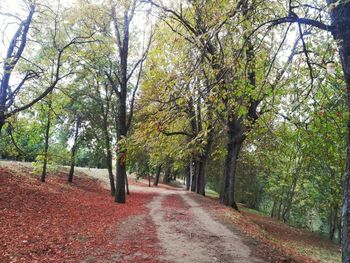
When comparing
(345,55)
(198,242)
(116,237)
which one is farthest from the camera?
(116,237)

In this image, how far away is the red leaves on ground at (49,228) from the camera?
7605mm

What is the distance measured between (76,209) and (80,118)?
1210 centimetres

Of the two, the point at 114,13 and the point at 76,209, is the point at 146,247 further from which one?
the point at 114,13

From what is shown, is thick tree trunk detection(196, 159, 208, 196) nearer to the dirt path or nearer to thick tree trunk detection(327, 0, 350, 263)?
A: the dirt path

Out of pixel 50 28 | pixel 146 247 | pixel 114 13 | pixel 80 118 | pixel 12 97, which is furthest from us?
pixel 80 118

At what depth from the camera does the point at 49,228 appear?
10.4m

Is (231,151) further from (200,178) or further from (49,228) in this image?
(49,228)

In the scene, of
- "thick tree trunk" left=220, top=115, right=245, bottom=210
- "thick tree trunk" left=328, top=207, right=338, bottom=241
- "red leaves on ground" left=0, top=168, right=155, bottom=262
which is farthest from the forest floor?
"thick tree trunk" left=328, top=207, right=338, bottom=241

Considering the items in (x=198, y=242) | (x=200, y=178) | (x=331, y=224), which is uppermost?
(x=200, y=178)

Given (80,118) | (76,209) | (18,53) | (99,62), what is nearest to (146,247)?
(76,209)

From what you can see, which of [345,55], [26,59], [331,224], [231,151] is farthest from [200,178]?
[345,55]

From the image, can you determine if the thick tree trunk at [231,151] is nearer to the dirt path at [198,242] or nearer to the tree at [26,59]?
the dirt path at [198,242]

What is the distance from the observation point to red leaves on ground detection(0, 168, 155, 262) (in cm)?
760

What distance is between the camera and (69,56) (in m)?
15.4
